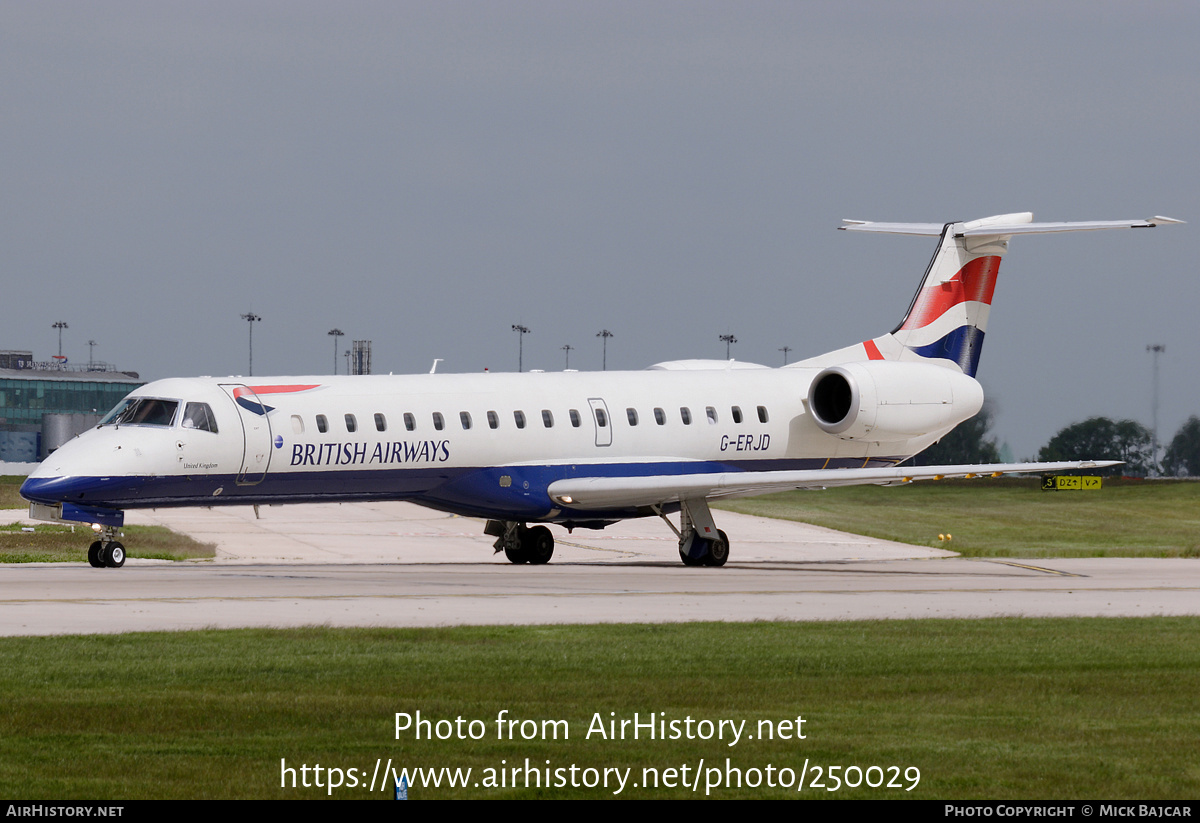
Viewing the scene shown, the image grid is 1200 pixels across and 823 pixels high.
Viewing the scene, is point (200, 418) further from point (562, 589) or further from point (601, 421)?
point (601, 421)

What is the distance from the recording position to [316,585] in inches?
1028

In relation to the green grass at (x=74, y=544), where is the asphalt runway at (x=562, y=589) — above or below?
above

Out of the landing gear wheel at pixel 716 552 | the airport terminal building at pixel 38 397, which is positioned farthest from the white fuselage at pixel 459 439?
the airport terminal building at pixel 38 397

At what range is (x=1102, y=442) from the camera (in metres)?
89.8

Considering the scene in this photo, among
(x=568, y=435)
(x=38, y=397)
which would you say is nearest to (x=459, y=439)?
(x=568, y=435)

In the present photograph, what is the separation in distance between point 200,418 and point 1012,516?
30.2 meters

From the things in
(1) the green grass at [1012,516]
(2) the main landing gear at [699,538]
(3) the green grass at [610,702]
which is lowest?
(1) the green grass at [1012,516]

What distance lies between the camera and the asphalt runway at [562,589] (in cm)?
2100

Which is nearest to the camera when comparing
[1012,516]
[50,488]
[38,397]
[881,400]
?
[50,488]

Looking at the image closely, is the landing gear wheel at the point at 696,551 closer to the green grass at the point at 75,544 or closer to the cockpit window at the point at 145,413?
the cockpit window at the point at 145,413

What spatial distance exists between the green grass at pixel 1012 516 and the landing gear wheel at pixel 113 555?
65.2 feet
